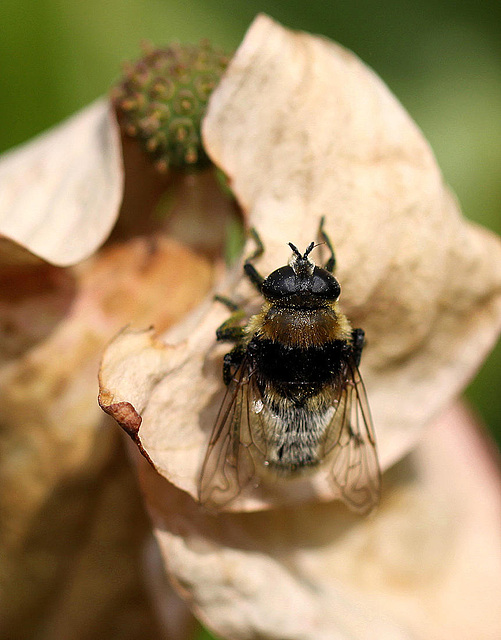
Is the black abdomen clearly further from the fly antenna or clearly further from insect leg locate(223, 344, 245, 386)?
the fly antenna

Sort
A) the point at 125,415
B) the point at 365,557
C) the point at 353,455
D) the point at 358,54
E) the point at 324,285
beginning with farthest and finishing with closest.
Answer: the point at 358,54
the point at 365,557
the point at 353,455
the point at 324,285
the point at 125,415

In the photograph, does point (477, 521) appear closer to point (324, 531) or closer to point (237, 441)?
point (324, 531)

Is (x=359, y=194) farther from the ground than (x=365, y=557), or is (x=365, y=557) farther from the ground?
(x=359, y=194)

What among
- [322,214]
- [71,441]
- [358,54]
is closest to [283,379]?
[322,214]

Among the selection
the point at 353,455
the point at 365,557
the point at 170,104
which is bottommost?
the point at 365,557

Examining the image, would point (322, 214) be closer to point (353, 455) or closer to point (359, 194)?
point (359, 194)

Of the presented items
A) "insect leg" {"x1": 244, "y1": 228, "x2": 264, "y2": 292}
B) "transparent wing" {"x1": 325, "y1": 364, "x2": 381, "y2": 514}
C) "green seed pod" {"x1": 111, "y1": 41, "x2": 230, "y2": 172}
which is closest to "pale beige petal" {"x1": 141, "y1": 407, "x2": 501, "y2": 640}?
"transparent wing" {"x1": 325, "y1": 364, "x2": 381, "y2": 514}

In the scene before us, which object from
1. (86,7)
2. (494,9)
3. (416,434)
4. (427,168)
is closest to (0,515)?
(416,434)
